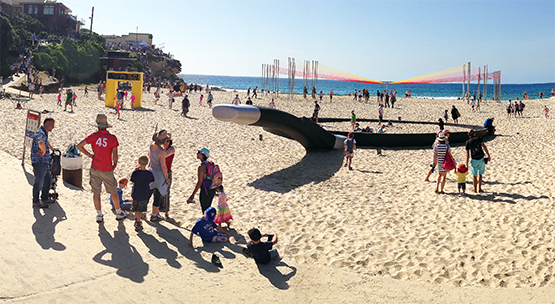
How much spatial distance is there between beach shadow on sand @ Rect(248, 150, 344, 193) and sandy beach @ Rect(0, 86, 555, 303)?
58mm

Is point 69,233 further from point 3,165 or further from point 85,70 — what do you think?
point 85,70

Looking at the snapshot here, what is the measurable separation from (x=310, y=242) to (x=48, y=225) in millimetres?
3882

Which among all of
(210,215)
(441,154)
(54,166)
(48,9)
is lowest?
(210,215)

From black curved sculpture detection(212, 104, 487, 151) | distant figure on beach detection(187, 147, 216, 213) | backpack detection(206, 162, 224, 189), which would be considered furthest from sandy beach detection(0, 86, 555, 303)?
black curved sculpture detection(212, 104, 487, 151)

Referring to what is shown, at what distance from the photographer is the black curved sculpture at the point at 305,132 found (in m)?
10.6

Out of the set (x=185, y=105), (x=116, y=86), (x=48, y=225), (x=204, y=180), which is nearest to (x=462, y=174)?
(x=204, y=180)

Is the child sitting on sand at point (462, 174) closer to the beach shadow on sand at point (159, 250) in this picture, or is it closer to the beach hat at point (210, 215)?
the beach hat at point (210, 215)

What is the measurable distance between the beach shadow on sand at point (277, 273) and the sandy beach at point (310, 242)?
2 centimetres

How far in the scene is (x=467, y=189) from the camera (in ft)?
32.6

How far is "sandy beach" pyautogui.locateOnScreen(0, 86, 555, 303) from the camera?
16.3 ft

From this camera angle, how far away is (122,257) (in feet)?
18.2

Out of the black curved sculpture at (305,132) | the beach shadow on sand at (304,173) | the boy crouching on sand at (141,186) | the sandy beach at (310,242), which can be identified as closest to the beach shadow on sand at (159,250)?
the sandy beach at (310,242)

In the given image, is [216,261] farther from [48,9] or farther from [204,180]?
[48,9]

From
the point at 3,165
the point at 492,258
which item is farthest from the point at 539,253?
the point at 3,165
